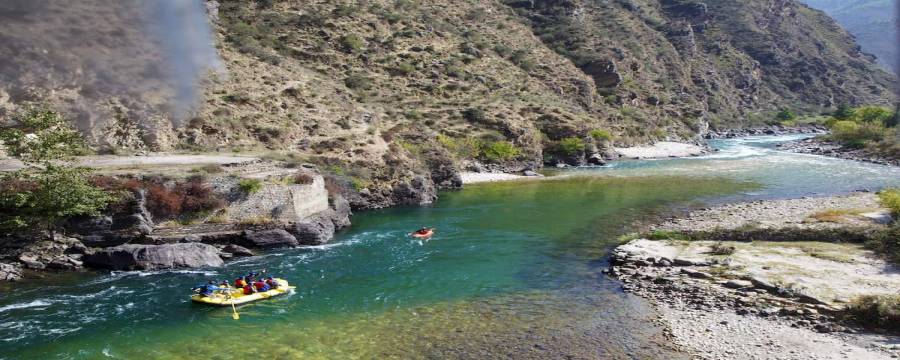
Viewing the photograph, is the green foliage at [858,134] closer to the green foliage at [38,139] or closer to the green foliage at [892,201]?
the green foliage at [892,201]

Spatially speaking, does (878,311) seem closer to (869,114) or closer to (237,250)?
(237,250)

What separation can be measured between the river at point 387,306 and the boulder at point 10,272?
3.46 ft

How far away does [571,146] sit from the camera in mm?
78375

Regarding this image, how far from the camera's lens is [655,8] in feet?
583

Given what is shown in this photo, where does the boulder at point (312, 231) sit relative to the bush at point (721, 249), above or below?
above

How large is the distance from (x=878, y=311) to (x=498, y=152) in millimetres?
54601

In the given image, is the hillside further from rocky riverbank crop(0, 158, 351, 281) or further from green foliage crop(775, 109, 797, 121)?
rocky riverbank crop(0, 158, 351, 281)

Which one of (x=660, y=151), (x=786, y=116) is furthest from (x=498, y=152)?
(x=786, y=116)

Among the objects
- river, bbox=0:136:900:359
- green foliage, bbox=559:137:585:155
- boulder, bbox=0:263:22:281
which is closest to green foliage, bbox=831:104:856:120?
green foliage, bbox=559:137:585:155

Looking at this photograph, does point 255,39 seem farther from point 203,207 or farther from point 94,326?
point 94,326

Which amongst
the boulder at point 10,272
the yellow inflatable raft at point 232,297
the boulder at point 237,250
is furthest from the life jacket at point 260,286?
the boulder at point 10,272

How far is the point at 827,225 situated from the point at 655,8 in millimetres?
163426

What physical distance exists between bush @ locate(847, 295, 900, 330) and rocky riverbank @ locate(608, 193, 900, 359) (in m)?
0.32

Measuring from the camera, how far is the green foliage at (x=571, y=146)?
7825 cm
